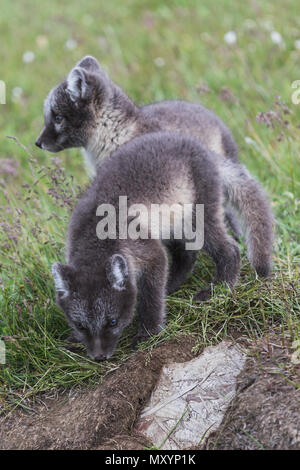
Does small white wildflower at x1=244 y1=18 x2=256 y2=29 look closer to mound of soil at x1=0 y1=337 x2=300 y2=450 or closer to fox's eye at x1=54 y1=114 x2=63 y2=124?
fox's eye at x1=54 y1=114 x2=63 y2=124

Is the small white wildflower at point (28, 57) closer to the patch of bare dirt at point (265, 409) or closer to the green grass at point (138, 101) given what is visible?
the green grass at point (138, 101)

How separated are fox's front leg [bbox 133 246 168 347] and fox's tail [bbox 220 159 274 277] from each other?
77 centimetres

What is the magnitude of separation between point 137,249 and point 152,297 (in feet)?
1.29

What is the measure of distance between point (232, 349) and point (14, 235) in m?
2.23

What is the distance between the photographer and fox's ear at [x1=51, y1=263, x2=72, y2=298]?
166 inches

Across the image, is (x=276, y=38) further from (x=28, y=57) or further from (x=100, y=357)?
(x=100, y=357)

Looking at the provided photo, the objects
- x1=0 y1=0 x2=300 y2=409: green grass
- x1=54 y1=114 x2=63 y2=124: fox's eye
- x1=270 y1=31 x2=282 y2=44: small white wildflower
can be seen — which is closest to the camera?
x1=0 y1=0 x2=300 y2=409: green grass

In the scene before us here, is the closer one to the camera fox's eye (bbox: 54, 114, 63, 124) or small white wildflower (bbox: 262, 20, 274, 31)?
fox's eye (bbox: 54, 114, 63, 124)

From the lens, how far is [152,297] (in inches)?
187

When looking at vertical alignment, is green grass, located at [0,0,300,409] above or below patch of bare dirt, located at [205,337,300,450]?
above

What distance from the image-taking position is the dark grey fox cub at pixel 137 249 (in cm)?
428

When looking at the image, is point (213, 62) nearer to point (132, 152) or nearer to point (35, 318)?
point (132, 152)

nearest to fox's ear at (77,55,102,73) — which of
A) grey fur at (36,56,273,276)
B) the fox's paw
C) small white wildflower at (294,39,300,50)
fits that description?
grey fur at (36,56,273,276)

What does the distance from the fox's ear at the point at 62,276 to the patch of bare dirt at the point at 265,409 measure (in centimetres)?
131
